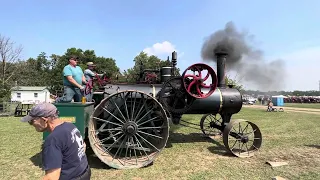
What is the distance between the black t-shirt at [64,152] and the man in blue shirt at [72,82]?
12.1 feet

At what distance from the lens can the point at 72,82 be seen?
6.01 metres

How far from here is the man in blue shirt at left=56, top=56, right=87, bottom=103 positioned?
239 inches

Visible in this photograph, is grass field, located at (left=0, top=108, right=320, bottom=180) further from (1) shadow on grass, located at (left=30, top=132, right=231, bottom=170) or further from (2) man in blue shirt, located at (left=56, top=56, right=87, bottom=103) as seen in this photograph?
(2) man in blue shirt, located at (left=56, top=56, right=87, bottom=103)

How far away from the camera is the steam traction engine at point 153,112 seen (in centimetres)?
585

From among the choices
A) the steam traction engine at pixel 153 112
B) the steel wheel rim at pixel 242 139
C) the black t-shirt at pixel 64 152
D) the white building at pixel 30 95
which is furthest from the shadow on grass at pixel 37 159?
the white building at pixel 30 95

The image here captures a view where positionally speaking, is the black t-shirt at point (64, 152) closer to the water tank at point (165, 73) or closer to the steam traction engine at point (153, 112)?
the steam traction engine at point (153, 112)

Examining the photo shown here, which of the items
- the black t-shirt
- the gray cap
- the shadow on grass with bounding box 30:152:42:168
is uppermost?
the gray cap

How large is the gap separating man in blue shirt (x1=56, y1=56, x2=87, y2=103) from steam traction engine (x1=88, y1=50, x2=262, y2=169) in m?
0.65

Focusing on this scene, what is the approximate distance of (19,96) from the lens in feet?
145

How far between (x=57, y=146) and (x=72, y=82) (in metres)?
3.88

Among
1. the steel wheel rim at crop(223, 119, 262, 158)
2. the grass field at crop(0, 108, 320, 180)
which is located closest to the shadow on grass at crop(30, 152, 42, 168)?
the grass field at crop(0, 108, 320, 180)

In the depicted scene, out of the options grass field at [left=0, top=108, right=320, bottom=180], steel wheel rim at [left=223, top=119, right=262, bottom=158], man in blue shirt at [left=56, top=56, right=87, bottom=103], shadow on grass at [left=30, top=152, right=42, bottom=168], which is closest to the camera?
grass field at [left=0, top=108, right=320, bottom=180]

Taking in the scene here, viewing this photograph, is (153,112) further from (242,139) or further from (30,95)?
(30,95)

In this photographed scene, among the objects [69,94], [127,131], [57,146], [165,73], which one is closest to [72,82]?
[69,94]
